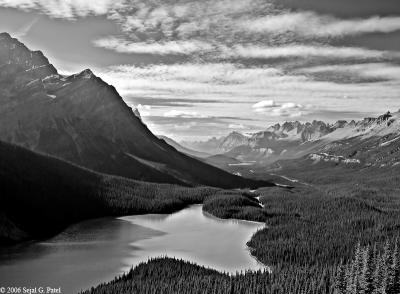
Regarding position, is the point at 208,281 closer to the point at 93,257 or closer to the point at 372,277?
the point at 372,277

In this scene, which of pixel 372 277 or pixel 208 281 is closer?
pixel 372 277

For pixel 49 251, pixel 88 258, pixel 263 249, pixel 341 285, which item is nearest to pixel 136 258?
pixel 88 258

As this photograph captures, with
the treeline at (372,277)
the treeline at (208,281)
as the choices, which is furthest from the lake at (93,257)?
the treeline at (372,277)

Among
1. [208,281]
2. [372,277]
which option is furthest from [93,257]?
[372,277]

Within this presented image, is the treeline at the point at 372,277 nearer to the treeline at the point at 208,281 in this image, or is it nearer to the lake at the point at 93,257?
the treeline at the point at 208,281

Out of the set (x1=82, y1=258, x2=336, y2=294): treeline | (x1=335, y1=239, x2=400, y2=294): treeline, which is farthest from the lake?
(x1=335, y1=239, x2=400, y2=294): treeline

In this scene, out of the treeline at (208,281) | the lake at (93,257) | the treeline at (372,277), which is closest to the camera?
the treeline at (372,277)

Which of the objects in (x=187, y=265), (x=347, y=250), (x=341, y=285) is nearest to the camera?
(x=341, y=285)

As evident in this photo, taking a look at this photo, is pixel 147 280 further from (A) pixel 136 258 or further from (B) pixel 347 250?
(B) pixel 347 250
